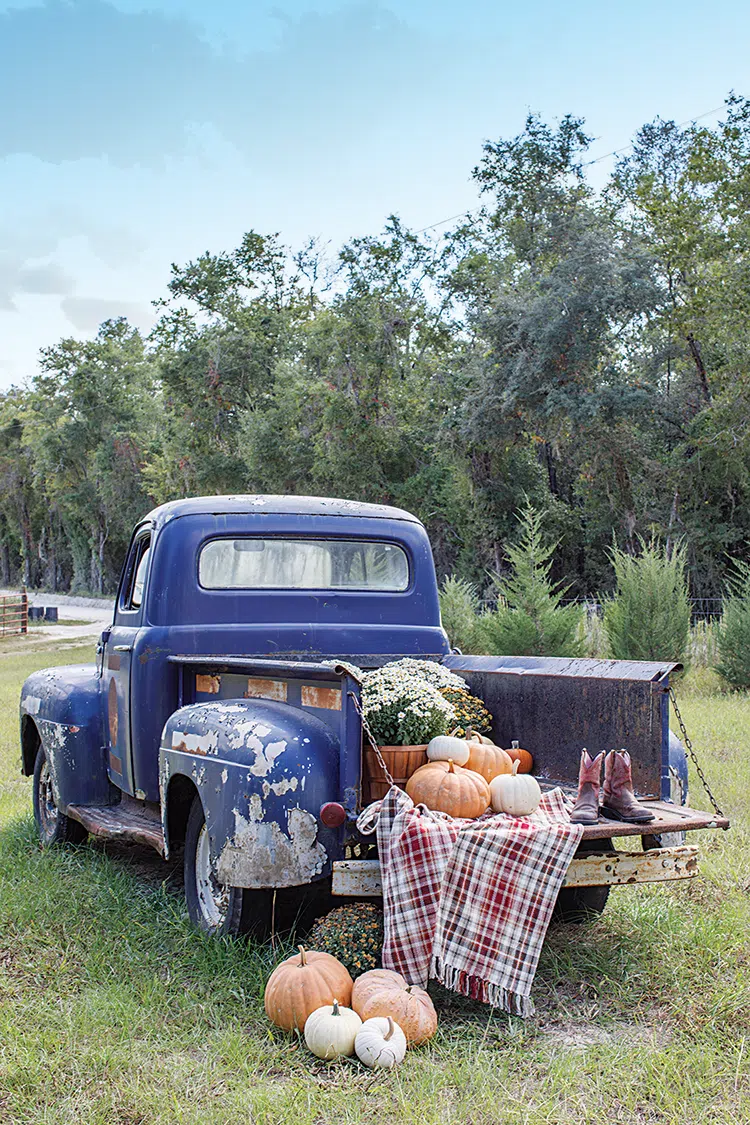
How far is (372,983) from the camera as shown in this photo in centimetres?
386

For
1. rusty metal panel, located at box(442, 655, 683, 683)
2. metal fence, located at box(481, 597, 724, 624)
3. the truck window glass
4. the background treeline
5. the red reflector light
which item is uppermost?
the background treeline

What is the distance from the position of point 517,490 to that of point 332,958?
81.3ft

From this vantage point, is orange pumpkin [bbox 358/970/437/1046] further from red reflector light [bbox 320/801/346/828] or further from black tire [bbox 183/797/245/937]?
black tire [bbox 183/797/245/937]

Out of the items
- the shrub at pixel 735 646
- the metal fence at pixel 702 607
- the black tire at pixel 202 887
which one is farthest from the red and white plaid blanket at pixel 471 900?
the metal fence at pixel 702 607

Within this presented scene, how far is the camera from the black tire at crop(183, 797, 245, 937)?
15.2ft

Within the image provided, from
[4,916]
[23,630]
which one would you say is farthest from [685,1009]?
[23,630]

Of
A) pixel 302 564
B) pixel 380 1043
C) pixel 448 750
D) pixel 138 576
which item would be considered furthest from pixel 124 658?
pixel 380 1043

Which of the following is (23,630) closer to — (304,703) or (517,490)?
(517,490)

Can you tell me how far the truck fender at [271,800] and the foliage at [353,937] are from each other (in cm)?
24

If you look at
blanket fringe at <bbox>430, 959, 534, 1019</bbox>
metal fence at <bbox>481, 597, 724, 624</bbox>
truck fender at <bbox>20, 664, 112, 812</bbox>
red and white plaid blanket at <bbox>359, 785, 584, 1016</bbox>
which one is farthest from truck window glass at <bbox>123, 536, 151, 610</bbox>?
metal fence at <bbox>481, 597, 724, 624</bbox>

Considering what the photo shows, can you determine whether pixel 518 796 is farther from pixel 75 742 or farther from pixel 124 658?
pixel 75 742

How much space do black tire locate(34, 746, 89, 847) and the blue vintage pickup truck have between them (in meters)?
0.02

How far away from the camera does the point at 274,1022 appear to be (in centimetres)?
386

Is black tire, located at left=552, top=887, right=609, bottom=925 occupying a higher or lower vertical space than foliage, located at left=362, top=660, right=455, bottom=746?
lower
